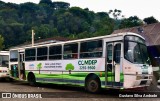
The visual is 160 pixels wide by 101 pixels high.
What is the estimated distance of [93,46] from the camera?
14688mm

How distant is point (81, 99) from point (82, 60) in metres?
3.36

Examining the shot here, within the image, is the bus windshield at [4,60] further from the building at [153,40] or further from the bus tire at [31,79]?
the building at [153,40]

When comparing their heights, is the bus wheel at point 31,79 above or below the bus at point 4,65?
below

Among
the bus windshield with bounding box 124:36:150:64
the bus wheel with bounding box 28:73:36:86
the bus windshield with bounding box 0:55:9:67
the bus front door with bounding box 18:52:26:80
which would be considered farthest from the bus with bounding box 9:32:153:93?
the bus windshield with bounding box 0:55:9:67

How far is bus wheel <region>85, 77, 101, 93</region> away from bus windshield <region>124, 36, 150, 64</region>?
2.28m

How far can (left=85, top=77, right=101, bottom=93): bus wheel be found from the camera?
14.3m

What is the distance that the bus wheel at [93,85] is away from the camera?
14261 mm

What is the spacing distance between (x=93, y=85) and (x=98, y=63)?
120 centimetres

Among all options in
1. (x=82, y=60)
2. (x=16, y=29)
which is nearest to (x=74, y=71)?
(x=82, y=60)

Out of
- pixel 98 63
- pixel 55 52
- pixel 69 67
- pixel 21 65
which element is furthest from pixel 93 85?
pixel 21 65

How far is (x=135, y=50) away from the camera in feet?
43.5

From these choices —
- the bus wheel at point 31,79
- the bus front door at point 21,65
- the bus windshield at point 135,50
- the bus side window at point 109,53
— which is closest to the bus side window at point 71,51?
the bus side window at point 109,53

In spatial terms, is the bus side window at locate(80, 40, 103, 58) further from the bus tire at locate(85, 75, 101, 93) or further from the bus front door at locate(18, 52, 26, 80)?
the bus front door at locate(18, 52, 26, 80)

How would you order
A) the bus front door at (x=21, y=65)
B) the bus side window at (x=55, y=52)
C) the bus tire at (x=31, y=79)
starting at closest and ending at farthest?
the bus side window at (x=55, y=52), the bus tire at (x=31, y=79), the bus front door at (x=21, y=65)
